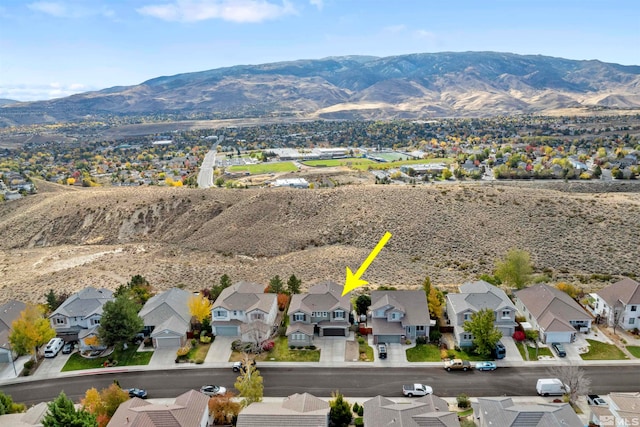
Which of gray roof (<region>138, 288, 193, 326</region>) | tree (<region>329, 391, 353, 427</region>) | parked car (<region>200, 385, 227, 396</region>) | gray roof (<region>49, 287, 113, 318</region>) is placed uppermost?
gray roof (<region>49, 287, 113, 318</region>)

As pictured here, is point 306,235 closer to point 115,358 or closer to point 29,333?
point 115,358

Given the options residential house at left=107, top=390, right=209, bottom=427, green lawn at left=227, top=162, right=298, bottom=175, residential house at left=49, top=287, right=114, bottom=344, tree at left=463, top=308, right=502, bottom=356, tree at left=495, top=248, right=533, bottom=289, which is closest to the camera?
residential house at left=107, top=390, right=209, bottom=427

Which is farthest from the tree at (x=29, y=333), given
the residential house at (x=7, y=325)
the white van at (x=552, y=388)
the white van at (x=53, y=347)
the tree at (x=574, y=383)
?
the tree at (x=574, y=383)

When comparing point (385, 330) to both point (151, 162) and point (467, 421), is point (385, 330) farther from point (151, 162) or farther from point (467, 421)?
point (151, 162)

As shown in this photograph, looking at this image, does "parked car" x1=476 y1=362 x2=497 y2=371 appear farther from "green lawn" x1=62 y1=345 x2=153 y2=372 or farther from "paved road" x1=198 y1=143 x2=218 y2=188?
"paved road" x1=198 y1=143 x2=218 y2=188

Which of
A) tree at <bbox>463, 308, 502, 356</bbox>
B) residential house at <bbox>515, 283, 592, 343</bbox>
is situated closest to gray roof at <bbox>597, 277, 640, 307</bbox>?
residential house at <bbox>515, 283, 592, 343</bbox>

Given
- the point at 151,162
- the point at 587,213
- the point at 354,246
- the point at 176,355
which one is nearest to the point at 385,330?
the point at 176,355

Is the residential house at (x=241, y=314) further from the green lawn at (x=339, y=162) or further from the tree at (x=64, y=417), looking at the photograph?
the green lawn at (x=339, y=162)

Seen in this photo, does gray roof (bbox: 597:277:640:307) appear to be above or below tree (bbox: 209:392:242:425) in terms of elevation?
above
